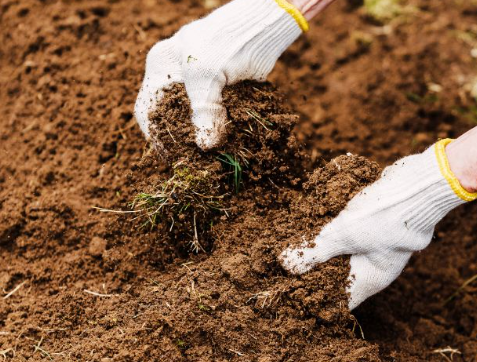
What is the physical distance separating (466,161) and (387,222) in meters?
0.38

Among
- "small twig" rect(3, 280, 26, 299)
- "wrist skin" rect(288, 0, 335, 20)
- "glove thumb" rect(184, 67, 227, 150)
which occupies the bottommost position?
"small twig" rect(3, 280, 26, 299)

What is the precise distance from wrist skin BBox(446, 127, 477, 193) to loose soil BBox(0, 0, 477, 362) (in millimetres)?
342

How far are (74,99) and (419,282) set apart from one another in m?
2.06

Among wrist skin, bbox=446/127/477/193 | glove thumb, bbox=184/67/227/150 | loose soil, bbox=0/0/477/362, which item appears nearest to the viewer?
wrist skin, bbox=446/127/477/193

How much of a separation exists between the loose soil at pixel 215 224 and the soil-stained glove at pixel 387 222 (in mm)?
63

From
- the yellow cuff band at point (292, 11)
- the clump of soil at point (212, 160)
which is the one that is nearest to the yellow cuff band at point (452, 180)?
the clump of soil at point (212, 160)

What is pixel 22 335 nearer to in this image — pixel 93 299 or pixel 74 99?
pixel 93 299

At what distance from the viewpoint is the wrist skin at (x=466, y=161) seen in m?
1.96

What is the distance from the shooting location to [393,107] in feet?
10.4

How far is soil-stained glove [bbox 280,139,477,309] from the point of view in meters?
2.01

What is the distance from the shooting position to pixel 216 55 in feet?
7.18

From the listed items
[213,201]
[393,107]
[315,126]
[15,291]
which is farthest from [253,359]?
[393,107]

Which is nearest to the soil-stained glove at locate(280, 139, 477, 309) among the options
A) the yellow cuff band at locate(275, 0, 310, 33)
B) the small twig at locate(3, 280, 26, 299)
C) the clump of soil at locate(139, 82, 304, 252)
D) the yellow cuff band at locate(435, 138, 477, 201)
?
the yellow cuff band at locate(435, 138, 477, 201)

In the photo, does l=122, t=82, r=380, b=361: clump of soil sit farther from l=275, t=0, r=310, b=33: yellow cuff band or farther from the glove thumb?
l=275, t=0, r=310, b=33: yellow cuff band
